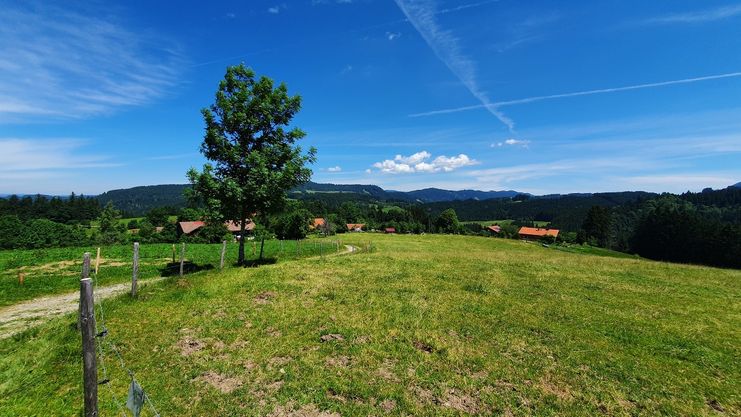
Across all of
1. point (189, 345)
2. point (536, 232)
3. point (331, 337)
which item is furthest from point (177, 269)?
point (536, 232)

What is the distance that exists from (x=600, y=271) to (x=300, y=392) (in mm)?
29427

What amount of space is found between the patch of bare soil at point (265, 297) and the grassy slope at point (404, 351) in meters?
0.33

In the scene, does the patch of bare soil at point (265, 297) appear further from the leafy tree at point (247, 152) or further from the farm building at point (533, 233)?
the farm building at point (533, 233)

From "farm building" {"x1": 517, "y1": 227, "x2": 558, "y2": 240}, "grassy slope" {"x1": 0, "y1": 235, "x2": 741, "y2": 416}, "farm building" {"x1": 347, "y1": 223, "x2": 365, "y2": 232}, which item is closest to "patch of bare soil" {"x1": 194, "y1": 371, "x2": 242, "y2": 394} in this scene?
"grassy slope" {"x1": 0, "y1": 235, "x2": 741, "y2": 416}

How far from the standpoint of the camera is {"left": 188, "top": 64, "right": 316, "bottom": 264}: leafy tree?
977 inches

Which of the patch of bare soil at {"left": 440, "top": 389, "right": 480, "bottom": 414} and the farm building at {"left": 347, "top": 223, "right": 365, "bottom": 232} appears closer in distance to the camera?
the patch of bare soil at {"left": 440, "top": 389, "right": 480, "bottom": 414}

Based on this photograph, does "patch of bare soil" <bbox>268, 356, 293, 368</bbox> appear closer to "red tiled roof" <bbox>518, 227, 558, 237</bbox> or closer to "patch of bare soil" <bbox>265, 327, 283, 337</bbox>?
"patch of bare soil" <bbox>265, 327, 283, 337</bbox>

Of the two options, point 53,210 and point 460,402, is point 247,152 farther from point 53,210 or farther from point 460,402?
point 53,210

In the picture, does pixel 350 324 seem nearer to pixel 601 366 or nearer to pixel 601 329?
pixel 601 366

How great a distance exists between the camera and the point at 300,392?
863 cm

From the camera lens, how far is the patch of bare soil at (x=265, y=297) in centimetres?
1641

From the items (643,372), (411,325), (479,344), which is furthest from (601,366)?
(411,325)

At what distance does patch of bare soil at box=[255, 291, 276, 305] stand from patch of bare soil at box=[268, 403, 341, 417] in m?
8.83

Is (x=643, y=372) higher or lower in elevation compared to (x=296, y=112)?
lower
